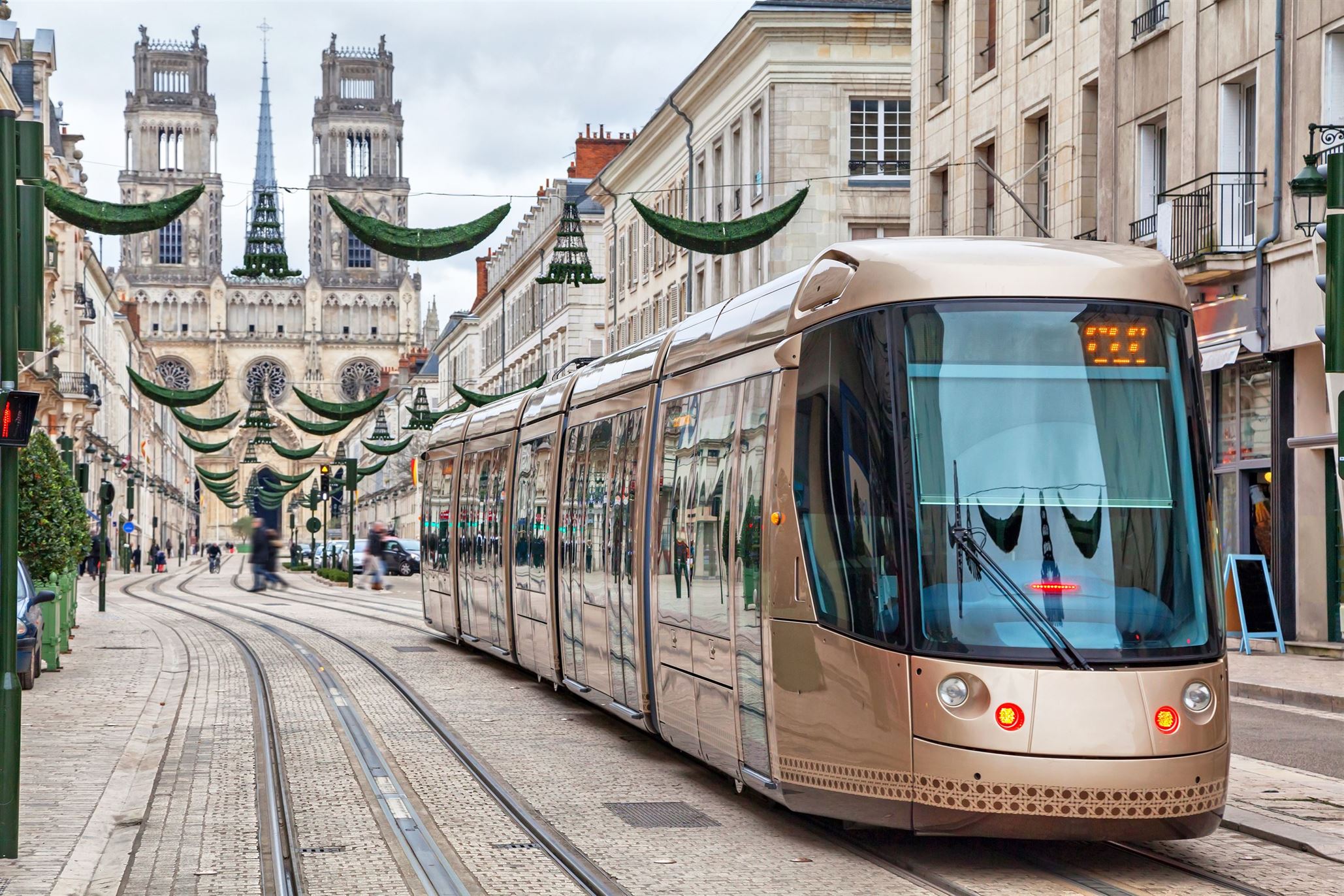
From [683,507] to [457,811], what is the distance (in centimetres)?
234

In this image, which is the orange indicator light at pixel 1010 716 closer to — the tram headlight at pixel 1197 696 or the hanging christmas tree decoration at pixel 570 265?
the tram headlight at pixel 1197 696

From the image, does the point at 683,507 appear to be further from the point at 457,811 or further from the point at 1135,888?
Answer: the point at 1135,888

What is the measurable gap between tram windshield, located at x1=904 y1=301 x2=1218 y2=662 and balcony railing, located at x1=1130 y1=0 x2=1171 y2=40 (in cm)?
1933

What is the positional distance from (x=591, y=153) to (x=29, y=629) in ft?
175

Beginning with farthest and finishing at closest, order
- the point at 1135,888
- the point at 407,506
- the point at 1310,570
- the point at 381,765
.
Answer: the point at 407,506 → the point at 1310,570 → the point at 381,765 → the point at 1135,888

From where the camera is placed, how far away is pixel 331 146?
18038 cm

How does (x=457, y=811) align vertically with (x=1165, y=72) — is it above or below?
below

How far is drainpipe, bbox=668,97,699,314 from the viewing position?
156 ft

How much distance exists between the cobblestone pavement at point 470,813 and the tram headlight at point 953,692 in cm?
80

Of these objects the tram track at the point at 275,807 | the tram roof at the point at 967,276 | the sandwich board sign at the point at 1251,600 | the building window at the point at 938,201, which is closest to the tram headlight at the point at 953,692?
the tram roof at the point at 967,276

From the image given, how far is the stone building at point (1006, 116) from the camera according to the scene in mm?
28656

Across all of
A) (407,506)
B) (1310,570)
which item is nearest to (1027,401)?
(1310,570)

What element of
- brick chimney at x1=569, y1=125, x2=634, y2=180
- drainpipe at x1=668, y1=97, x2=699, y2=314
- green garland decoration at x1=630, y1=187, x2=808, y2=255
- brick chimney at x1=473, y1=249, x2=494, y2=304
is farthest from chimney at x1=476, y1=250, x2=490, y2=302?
green garland decoration at x1=630, y1=187, x2=808, y2=255

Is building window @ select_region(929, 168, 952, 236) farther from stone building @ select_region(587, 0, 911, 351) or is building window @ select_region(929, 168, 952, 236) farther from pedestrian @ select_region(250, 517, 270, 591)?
pedestrian @ select_region(250, 517, 270, 591)
